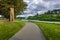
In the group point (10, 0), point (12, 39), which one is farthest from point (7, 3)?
point (12, 39)

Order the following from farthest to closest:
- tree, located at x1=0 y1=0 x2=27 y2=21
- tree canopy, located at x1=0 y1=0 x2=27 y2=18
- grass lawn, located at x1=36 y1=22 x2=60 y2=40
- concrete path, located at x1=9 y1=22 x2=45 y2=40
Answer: tree canopy, located at x1=0 y1=0 x2=27 y2=18 < tree, located at x1=0 y1=0 x2=27 y2=21 < grass lawn, located at x1=36 y1=22 x2=60 y2=40 < concrete path, located at x1=9 y1=22 x2=45 y2=40

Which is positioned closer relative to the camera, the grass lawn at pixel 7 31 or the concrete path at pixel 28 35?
the concrete path at pixel 28 35

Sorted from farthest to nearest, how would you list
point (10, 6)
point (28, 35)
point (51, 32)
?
point (10, 6) → point (51, 32) → point (28, 35)

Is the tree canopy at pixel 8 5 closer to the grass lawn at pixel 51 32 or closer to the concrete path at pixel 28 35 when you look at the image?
the grass lawn at pixel 51 32

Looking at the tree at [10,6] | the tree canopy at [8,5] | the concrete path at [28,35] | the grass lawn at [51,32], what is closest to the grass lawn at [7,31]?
the concrete path at [28,35]

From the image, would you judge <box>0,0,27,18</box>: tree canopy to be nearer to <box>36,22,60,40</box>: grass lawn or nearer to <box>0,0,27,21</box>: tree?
<box>0,0,27,21</box>: tree

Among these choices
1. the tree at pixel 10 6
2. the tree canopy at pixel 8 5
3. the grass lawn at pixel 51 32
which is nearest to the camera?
the grass lawn at pixel 51 32

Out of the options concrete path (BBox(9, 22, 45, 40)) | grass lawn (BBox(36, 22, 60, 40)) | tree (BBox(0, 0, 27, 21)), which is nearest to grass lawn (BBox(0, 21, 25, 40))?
concrete path (BBox(9, 22, 45, 40))

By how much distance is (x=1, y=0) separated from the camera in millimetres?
→ 50031

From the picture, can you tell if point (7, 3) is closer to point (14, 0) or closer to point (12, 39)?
point (14, 0)

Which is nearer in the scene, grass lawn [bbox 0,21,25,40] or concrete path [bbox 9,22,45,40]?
concrete path [bbox 9,22,45,40]

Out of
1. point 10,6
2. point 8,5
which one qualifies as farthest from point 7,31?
point 8,5

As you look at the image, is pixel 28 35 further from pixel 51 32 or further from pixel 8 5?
pixel 8 5

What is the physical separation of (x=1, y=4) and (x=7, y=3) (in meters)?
1.58
